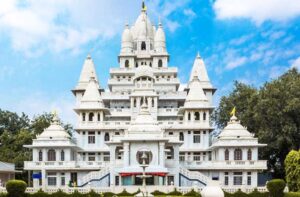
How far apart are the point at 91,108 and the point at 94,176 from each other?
11421mm

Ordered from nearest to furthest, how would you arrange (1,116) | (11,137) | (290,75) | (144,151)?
(144,151) < (290,75) < (11,137) < (1,116)

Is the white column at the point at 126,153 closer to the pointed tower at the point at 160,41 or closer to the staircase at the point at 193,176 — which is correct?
the staircase at the point at 193,176

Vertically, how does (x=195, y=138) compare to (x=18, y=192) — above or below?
above

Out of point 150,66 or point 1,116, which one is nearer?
point 150,66

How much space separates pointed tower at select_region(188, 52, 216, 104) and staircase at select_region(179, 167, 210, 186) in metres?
17.8

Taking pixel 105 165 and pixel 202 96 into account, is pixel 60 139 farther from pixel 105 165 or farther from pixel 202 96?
pixel 202 96

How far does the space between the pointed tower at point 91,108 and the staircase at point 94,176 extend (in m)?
10.3

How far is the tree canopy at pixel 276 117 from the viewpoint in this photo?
65312mm

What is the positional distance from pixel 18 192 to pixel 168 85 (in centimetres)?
2916

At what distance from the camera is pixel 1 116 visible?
8575 cm

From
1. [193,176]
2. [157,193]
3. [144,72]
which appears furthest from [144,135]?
[144,72]

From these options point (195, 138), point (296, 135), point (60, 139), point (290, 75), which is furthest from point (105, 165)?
point (290, 75)

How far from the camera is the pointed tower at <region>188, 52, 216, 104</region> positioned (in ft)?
240

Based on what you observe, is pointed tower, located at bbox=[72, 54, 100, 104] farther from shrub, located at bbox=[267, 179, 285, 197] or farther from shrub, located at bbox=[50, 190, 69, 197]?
shrub, located at bbox=[267, 179, 285, 197]
